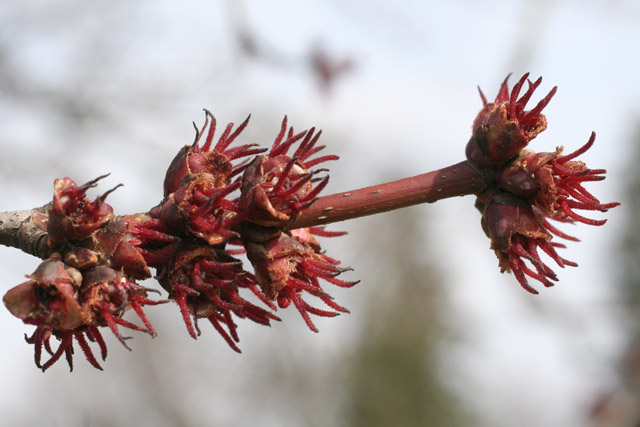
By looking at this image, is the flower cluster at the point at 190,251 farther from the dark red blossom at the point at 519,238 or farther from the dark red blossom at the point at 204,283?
the dark red blossom at the point at 519,238

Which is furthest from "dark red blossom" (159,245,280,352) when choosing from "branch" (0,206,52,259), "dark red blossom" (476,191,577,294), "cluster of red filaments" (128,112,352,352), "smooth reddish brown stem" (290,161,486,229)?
"dark red blossom" (476,191,577,294)

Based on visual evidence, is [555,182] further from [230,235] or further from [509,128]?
[230,235]

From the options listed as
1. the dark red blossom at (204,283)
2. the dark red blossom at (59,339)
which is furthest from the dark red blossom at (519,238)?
the dark red blossom at (59,339)

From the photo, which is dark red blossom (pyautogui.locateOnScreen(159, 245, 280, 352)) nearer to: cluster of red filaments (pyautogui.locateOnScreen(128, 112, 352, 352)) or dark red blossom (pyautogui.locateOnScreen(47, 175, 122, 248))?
cluster of red filaments (pyautogui.locateOnScreen(128, 112, 352, 352))

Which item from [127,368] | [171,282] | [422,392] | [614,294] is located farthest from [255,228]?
[422,392]

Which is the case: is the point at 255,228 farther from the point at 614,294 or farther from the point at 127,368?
the point at 127,368

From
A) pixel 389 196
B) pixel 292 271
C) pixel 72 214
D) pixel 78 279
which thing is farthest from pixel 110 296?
pixel 389 196
